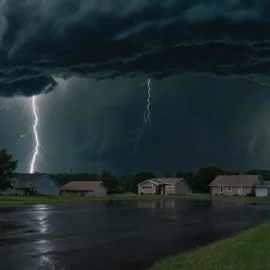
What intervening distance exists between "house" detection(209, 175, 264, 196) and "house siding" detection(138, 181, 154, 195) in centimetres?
1451

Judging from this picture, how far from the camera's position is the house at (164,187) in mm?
110238

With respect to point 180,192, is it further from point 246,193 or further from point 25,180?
point 25,180

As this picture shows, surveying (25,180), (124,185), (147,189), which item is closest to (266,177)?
(124,185)

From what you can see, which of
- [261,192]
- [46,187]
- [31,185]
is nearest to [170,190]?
[261,192]

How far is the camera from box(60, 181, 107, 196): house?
331 ft

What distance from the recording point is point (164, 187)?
11250 centimetres

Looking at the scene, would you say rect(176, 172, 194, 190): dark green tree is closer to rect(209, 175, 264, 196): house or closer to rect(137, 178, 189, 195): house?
rect(137, 178, 189, 195): house

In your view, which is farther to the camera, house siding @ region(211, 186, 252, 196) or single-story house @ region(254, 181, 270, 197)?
house siding @ region(211, 186, 252, 196)

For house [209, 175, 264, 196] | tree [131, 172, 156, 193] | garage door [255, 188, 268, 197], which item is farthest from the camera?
tree [131, 172, 156, 193]

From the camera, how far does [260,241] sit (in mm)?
15727

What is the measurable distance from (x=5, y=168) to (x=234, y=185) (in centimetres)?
4918

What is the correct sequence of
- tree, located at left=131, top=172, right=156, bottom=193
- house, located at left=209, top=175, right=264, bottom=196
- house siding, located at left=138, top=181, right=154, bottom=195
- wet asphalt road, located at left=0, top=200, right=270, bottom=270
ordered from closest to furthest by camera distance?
wet asphalt road, located at left=0, top=200, right=270, bottom=270
house, located at left=209, top=175, right=264, bottom=196
house siding, located at left=138, top=181, right=154, bottom=195
tree, located at left=131, top=172, right=156, bottom=193

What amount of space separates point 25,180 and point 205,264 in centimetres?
9139

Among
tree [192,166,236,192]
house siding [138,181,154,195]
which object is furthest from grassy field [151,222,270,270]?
tree [192,166,236,192]
